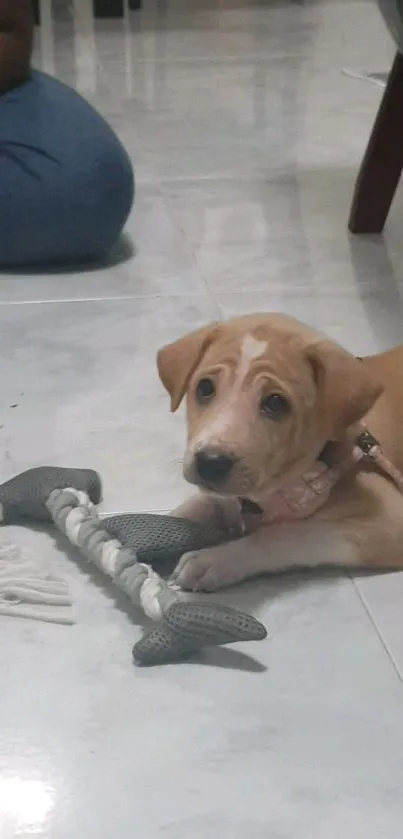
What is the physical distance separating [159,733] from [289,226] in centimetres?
144

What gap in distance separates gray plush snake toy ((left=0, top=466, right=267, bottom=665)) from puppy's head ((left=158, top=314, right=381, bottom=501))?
0.11 meters

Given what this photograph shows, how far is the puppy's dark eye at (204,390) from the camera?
1152mm

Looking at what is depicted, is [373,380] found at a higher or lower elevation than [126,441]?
higher

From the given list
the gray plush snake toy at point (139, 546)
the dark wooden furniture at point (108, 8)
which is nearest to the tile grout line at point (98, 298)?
the gray plush snake toy at point (139, 546)

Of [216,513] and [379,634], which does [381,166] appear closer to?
[216,513]

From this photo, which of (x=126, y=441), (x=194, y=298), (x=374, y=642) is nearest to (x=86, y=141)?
(x=194, y=298)

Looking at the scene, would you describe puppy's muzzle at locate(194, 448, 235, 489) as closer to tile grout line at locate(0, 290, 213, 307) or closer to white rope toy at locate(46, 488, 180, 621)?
white rope toy at locate(46, 488, 180, 621)

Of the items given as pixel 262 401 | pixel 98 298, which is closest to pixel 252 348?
pixel 262 401

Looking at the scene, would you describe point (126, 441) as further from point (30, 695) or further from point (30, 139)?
point (30, 139)

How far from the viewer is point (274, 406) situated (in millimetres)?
1137

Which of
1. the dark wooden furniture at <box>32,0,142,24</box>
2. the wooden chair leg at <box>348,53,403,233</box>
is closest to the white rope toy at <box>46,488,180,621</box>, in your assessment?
the wooden chair leg at <box>348,53,403,233</box>

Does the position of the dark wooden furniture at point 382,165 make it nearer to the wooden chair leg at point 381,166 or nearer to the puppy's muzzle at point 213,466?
the wooden chair leg at point 381,166

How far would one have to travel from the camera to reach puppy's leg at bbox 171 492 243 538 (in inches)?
49.8

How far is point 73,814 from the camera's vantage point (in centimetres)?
93
